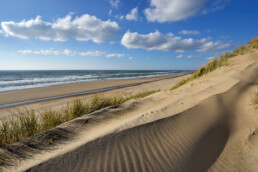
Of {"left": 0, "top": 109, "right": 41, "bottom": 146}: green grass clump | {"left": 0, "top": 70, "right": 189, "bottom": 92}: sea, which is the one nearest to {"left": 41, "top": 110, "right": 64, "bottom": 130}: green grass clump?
{"left": 0, "top": 109, "right": 41, "bottom": 146}: green grass clump

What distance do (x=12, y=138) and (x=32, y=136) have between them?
34 centimetres

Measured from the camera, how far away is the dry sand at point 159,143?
2.04 meters

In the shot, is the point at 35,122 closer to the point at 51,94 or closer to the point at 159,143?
the point at 159,143

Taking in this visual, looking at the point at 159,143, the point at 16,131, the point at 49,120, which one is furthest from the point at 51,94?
the point at 159,143

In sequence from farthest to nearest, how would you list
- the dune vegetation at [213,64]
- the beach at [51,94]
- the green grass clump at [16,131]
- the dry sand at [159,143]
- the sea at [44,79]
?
the sea at [44,79] → the dune vegetation at [213,64] → the beach at [51,94] → the green grass clump at [16,131] → the dry sand at [159,143]

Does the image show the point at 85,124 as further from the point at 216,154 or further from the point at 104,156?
the point at 216,154

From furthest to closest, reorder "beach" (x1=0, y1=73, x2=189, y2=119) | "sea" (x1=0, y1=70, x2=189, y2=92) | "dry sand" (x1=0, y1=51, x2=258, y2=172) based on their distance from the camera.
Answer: "sea" (x1=0, y1=70, x2=189, y2=92) < "beach" (x1=0, y1=73, x2=189, y2=119) < "dry sand" (x1=0, y1=51, x2=258, y2=172)

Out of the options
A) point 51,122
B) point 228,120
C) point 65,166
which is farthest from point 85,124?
point 228,120

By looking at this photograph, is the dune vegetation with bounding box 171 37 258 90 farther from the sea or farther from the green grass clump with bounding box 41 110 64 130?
the sea

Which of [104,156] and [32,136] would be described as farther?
[32,136]

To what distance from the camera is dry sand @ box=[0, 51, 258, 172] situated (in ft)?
6.70

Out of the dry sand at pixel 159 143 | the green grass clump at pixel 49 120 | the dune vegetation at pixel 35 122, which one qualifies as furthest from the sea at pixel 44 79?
the dry sand at pixel 159 143

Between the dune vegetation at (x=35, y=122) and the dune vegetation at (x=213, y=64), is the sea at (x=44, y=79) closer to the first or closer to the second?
the dune vegetation at (x=35, y=122)

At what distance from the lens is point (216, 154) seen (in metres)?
2.35
